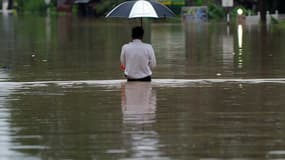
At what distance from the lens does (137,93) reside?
15312 millimetres

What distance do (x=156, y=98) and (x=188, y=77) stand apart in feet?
14.8

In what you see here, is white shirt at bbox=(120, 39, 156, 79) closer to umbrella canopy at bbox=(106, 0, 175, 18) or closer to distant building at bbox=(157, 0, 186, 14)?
umbrella canopy at bbox=(106, 0, 175, 18)

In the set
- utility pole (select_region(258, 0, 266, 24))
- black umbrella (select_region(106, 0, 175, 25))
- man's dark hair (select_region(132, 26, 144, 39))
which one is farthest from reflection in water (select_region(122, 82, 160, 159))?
utility pole (select_region(258, 0, 266, 24))

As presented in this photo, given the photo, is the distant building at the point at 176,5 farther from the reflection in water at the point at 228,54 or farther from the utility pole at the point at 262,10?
the reflection in water at the point at 228,54

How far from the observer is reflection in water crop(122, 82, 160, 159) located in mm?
9797

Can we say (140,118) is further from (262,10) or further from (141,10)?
(262,10)

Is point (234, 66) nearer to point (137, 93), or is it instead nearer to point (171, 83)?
point (171, 83)

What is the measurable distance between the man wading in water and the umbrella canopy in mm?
923

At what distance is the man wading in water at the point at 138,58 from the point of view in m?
16.6

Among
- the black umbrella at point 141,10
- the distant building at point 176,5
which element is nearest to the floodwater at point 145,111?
the black umbrella at point 141,10

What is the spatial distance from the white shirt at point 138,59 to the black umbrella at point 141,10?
1003mm

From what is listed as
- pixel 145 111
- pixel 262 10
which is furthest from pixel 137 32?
pixel 262 10

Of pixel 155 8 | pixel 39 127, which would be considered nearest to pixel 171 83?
pixel 155 8

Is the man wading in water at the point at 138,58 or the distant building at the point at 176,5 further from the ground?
the man wading in water at the point at 138,58
